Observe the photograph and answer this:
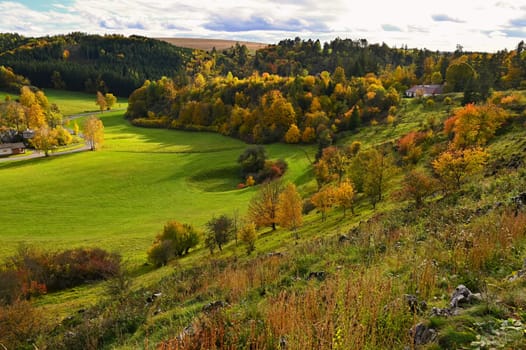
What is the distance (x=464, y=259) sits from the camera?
10.7m

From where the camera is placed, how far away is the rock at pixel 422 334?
22.6 ft

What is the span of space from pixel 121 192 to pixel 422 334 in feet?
217

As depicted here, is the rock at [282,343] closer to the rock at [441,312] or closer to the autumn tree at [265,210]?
the rock at [441,312]

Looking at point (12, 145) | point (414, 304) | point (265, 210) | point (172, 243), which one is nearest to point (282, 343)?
point (414, 304)

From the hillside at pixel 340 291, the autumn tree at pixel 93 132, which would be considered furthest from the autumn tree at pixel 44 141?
the hillside at pixel 340 291

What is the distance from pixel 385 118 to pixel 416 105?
10.9 m

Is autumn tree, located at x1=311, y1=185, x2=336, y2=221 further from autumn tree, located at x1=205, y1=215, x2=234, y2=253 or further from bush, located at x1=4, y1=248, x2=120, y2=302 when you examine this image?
bush, located at x1=4, y1=248, x2=120, y2=302

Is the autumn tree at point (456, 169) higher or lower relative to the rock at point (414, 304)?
lower

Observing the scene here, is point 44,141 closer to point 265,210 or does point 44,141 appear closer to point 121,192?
point 121,192

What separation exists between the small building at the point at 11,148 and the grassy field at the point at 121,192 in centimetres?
1234

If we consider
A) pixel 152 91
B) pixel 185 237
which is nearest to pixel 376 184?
pixel 185 237

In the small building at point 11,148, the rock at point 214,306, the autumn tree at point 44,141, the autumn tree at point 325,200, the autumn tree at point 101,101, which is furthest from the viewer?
the autumn tree at point 101,101

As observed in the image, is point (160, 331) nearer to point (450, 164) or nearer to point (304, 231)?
point (304, 231)

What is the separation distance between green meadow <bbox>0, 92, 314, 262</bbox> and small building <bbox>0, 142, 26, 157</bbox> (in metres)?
11.5
